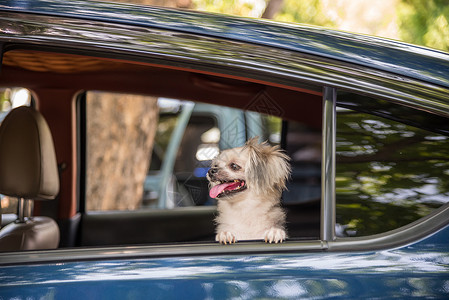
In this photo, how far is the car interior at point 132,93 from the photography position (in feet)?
5.64

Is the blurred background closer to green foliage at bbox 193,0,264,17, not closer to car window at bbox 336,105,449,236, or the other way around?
green foliage at bbox 193,0,264,17

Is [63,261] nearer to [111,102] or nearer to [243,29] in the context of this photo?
[243,29]

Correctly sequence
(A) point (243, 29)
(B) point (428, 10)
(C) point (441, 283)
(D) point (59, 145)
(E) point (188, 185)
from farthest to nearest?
(B) point (428, 10) → (D) point (59, 145) → (E) point (188, 185) → (A) point (243, 29) → (C) point (441, 283)

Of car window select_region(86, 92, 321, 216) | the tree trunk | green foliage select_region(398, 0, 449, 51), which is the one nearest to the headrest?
car window select_region(86, 92, 321, 216)

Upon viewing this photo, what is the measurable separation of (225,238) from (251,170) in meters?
0.22

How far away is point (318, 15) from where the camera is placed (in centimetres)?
1009

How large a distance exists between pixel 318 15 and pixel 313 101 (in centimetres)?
885

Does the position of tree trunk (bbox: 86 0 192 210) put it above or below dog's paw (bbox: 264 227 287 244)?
above

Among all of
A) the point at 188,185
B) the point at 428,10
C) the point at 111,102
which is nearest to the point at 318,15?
the point at 428,10

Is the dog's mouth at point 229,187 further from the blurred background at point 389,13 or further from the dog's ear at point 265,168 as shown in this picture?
the blurred background at point 389,13

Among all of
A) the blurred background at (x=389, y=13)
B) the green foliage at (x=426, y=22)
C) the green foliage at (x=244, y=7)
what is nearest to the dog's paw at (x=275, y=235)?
the green foliage at (x=244, y=7)

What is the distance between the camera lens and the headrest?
7.06 feet

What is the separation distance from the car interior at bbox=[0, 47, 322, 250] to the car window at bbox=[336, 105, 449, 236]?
0.12 metres

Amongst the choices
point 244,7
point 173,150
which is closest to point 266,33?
point 173,150
